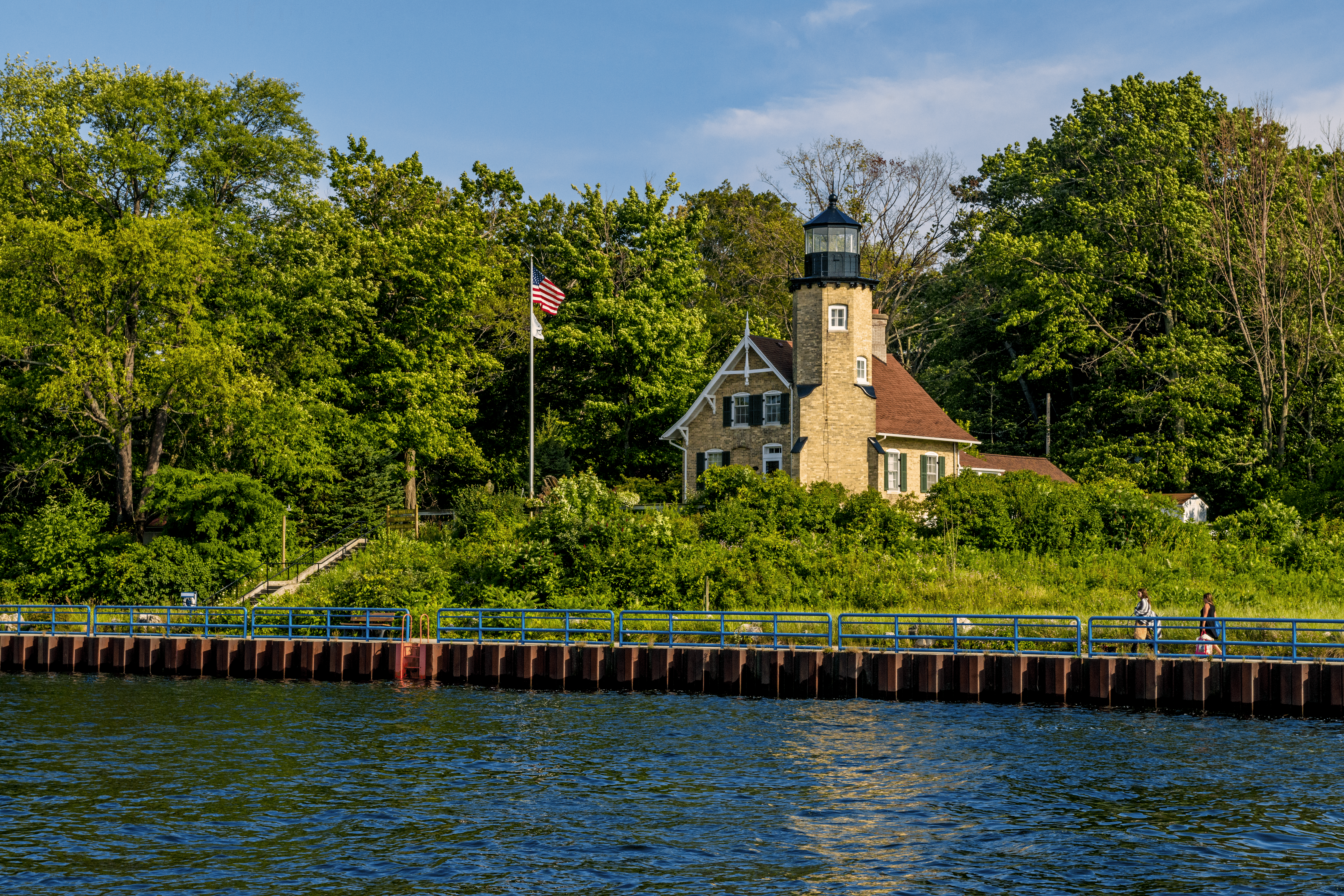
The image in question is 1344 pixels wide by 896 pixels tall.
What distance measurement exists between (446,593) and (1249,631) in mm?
24076

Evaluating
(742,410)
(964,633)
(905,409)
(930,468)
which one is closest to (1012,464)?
(930,468)

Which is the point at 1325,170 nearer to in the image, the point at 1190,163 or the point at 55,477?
the point at 1190,163

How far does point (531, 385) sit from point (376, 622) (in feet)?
44.9

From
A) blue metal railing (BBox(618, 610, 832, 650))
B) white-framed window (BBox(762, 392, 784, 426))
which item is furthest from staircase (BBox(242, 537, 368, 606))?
white-framed window (BBox(762, 392, 784, 426))

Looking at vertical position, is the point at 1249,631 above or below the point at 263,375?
below

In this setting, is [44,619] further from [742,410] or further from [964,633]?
[964,633]

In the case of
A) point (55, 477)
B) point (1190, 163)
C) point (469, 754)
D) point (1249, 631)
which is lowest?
point (469, 754)

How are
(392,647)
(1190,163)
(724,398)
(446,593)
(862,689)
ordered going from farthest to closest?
(1190,163)
(724,398)
(446,593)
(392,647)
(862,689)

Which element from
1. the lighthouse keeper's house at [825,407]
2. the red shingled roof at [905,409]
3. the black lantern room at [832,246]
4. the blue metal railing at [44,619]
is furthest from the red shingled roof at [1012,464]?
the blue metal railing at [44,619]

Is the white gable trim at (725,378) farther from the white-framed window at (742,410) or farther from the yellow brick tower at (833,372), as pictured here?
the yellow brick tower at (833,372)

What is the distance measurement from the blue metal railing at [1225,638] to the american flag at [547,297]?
24968 mm

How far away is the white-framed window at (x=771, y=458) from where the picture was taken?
54.2 m

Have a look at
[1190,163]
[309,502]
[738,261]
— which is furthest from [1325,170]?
[309,502]

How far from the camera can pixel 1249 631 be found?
3462 centimetres
